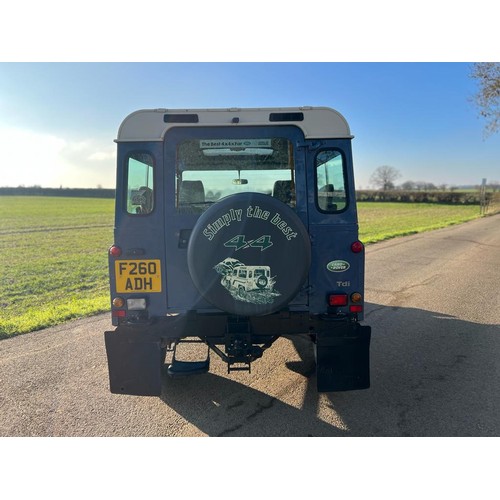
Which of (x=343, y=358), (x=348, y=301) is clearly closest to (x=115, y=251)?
(x=348, y=301)

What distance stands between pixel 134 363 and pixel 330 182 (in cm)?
239

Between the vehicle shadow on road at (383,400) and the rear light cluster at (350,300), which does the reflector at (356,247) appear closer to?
the rear light cluster at (350,300)

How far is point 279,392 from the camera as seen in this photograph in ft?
12.9

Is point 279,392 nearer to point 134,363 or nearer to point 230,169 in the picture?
point 134,363

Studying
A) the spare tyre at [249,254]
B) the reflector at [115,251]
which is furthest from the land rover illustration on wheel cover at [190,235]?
the spare tyre at [249,254]

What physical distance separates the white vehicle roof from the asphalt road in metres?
2.41

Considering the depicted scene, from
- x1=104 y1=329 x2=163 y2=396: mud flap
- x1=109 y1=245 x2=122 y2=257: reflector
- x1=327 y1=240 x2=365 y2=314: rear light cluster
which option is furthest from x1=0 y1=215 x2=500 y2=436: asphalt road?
x1=109 y1=245 x2=122 y2=257: reflector

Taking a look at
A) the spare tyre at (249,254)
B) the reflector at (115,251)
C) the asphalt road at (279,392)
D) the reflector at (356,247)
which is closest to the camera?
the spare tyre at (249,254)

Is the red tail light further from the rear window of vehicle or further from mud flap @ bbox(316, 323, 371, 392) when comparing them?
the rear window of vehicle

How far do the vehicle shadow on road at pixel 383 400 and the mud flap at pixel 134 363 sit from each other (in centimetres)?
37

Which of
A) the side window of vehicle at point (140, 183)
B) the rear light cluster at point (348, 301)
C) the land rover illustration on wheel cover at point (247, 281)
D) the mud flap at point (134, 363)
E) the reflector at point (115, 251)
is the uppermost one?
the side window of vehicle at point (140, 183)

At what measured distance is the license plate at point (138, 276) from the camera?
3.59 m

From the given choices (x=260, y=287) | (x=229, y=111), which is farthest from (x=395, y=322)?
(x=229, y=111)

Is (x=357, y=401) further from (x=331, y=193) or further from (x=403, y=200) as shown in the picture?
(x=403, y=200)
